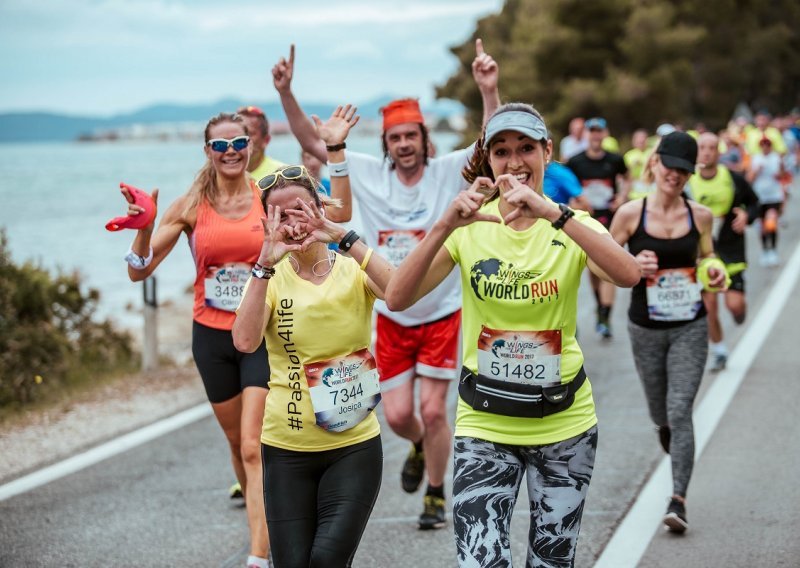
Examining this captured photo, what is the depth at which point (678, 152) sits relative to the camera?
6160 millimetres

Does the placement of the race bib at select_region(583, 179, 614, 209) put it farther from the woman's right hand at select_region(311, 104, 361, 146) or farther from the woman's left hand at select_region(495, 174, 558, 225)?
the woman's left hand at select_region(495, 174, 558, 225)

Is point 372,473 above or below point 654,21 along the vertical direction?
below

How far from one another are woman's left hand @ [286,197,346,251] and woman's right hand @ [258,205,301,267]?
0.16 ft

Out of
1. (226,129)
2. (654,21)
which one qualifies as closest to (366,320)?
(226,129)

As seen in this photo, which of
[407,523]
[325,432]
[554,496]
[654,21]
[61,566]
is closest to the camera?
[554,496]

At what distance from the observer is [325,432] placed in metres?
4.30

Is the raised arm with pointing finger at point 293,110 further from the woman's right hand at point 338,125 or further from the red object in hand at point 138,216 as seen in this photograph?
the red object in hand at point 138,216

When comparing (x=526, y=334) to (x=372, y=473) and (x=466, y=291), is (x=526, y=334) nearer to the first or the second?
(x=466, y=291)

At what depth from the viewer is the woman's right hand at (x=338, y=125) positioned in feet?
19.5

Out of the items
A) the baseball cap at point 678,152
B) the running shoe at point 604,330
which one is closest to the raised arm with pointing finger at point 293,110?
the baseball cap at point 678,152

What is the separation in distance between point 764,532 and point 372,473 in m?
2.65

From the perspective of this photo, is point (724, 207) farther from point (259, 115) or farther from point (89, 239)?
point (89, 239)

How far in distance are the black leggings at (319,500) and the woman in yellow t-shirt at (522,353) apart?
0.42 metres

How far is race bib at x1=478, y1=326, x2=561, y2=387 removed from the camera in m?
4.03
